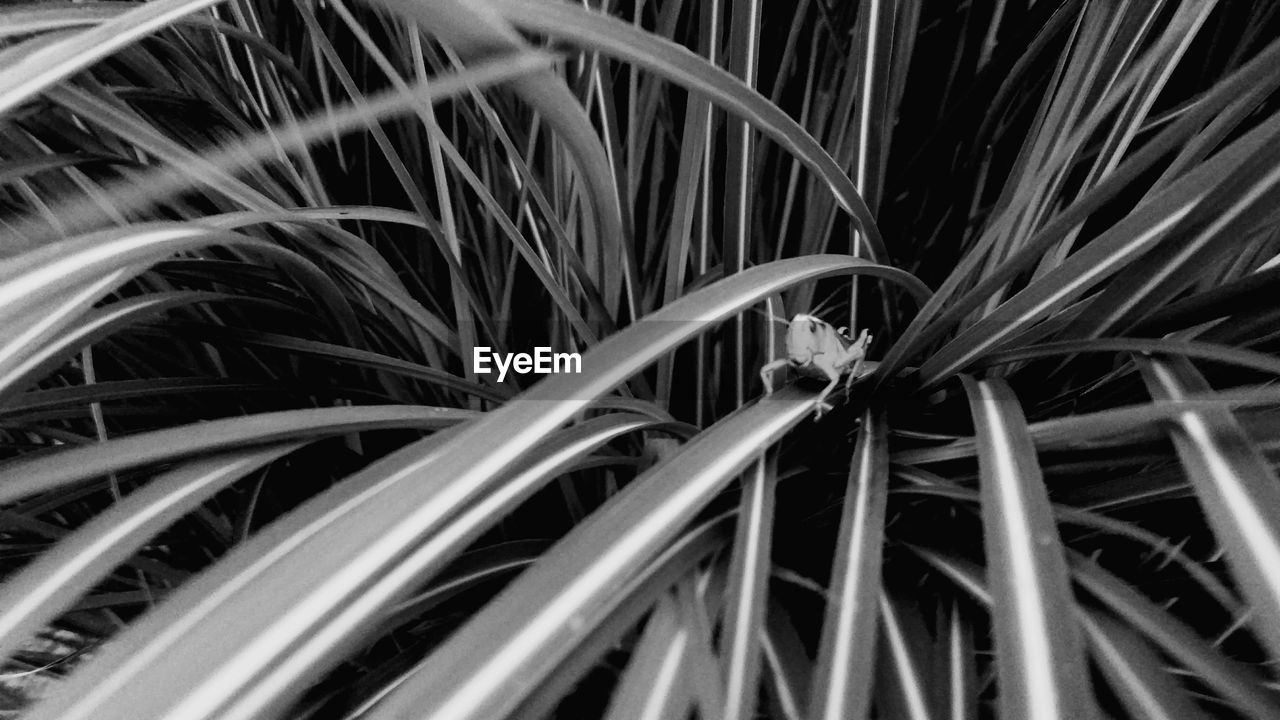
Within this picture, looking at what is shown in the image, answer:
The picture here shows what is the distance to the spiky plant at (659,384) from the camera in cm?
17

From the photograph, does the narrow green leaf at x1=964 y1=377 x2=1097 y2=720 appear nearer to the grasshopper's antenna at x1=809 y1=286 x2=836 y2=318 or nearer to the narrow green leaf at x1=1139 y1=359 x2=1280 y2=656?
the narrow green leaf at x1=1139 y1=359 x2=1280 y2=656

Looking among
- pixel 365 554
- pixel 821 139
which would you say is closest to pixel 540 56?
pixel 365 554

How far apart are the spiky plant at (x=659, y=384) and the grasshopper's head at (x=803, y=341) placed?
21mm

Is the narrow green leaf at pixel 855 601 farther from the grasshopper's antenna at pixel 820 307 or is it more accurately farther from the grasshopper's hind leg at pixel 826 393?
the grasshopper's antenna at pixel 820 307

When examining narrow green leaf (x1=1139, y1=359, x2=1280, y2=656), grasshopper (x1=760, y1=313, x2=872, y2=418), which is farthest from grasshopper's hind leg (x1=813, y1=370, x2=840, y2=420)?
narrow green leaf (x1=1139, y1=359, x2=1280, y2=656)

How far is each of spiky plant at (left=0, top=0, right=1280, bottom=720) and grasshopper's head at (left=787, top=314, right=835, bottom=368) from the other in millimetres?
21

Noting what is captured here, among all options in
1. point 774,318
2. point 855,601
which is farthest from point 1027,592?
point 774,318

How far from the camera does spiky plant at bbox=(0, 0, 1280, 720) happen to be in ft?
0.54

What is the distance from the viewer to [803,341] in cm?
27

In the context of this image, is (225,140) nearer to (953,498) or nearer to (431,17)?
(431,17)

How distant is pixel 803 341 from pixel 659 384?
10 cm

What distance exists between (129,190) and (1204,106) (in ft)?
1.57

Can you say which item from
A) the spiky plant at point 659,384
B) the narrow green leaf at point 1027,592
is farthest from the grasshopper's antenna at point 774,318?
the narrow green leaf at point 1027,592

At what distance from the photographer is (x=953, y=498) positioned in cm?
26
